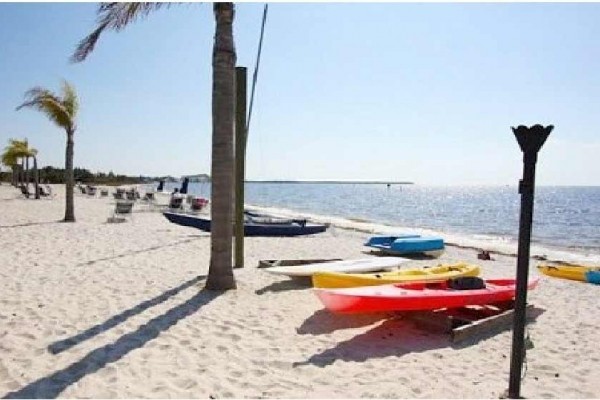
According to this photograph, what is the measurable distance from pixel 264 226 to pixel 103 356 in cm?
1278

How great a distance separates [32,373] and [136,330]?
1.42 metres

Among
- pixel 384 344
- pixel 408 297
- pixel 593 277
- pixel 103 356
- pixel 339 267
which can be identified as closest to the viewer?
pixel 103 356

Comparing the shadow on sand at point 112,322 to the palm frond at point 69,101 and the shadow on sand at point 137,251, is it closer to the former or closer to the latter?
the shadow on sand at point 137,251

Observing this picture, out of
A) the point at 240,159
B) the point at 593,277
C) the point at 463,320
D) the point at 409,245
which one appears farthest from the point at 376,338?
the point at 409,245

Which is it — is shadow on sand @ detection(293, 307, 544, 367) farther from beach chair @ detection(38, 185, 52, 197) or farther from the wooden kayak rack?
beach chair @ detection(38, 185, 52, 197)

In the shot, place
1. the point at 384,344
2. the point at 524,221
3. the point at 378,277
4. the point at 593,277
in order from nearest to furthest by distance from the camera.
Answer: the point at 524,221 → the point at 384,344 → the point at 378,277 → the point at 593,277

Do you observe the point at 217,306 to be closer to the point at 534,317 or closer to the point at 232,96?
the point at 232,96

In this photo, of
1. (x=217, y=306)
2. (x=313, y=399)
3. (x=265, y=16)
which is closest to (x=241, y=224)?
(x=217, y=306)

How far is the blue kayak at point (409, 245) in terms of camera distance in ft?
46.1

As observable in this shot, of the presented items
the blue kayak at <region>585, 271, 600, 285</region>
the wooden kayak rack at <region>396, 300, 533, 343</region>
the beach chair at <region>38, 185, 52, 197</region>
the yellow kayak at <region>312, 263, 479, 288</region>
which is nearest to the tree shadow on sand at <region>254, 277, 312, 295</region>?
the yellow kayak at <region>312, 263, 479, 288</region>

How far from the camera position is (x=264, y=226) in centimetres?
1747

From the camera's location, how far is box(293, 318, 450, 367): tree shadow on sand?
5105mm

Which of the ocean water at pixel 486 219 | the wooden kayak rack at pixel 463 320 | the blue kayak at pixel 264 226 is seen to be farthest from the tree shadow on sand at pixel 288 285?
the ocean water at pixel 486 219

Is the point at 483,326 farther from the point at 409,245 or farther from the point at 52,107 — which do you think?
the point at 52,107
